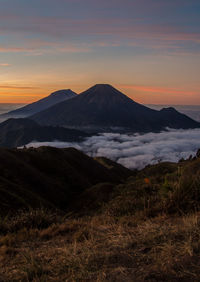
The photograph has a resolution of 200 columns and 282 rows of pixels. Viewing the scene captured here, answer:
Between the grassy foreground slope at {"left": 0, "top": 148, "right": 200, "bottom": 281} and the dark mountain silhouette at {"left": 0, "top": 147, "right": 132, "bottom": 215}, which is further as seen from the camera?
the dark mountain silhouette at {"left": 0, "top": 147, "right": 132, "bottom": 215}

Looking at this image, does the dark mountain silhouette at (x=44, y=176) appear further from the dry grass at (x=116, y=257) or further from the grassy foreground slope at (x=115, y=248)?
the dry grass at (x=116, y=257)

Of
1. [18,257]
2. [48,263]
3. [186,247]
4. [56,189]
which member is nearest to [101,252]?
[48,263]

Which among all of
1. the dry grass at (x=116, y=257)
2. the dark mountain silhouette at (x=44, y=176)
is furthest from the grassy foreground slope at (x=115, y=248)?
the dark mountain silhouette at (x=44, y=176)

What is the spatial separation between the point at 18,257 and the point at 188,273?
2913 mm

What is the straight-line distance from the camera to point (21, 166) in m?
51.1

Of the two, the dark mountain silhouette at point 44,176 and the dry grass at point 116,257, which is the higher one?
the dry grass at point 116,257

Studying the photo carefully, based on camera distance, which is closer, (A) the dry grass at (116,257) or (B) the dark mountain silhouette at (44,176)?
(A) the dry grass at (116,257)

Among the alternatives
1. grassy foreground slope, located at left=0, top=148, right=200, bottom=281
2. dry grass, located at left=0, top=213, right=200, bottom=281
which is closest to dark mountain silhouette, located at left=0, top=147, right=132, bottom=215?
grassy foreground slope, located at left=0, top=148, right=200, bottom=281

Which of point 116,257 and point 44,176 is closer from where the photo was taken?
point 116,257

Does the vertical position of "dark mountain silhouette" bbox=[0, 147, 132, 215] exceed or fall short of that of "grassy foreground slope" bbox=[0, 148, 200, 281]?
it falls short

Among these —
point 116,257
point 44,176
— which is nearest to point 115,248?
point 116,257

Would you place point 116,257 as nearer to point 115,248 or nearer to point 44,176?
point 115,248

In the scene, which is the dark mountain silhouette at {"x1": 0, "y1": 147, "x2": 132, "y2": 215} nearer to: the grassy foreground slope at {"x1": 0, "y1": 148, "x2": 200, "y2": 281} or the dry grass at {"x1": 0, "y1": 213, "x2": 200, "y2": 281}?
the grassy foreground slope at {"x1": 0, "y1": 148, "x2": 200, "y2": 281}

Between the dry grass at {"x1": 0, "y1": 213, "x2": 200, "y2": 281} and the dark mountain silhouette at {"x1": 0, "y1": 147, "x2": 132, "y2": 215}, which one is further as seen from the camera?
the dark mountain silhouette at {"x1": 0, "y1": 147, "x2": 132, "y2": 215}
